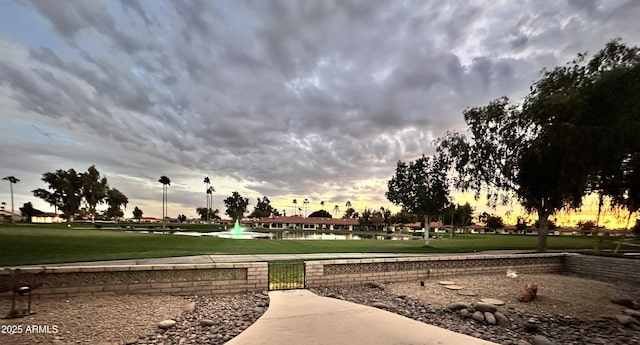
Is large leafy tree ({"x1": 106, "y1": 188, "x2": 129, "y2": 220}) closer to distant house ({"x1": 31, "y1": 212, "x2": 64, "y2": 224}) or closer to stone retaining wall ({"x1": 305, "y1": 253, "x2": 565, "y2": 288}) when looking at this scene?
distant house ({"x1": 31, "y1": 212, "x2": 64, "y2": 224})

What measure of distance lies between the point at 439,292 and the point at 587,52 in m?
18.7

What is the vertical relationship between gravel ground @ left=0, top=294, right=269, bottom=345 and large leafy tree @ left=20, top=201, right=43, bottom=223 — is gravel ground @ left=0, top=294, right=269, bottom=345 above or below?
above

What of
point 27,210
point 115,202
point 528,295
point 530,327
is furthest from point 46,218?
point 530,327

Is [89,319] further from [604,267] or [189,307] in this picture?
[604,267]

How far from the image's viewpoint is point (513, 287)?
476 inches

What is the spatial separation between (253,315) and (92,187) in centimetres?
8613

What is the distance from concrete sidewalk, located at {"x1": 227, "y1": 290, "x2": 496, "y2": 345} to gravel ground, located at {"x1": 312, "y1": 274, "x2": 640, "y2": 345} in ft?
5.11

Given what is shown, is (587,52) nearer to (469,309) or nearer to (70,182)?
(469,309)

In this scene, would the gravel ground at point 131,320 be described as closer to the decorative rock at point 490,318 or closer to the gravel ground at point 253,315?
the gravel ground at point 253,315

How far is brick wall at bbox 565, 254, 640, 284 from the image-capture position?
1406 cm

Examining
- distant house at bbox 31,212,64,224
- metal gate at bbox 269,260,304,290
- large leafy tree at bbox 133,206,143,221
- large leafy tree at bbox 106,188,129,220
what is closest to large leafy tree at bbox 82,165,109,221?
large leafy tree at bbox 106,188,129,220

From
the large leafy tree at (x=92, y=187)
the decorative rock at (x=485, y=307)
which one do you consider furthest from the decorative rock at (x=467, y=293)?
the large leafy tree at (x=92, y=187)

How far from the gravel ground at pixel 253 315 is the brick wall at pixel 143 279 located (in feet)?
1.05

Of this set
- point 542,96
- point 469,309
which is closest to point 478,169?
point 542,96
